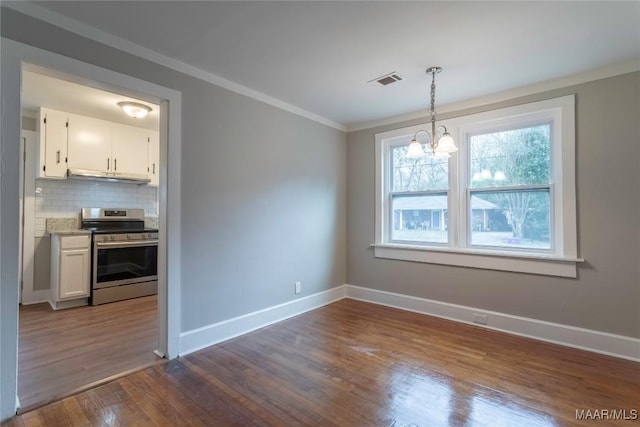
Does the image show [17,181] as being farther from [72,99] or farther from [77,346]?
[72,99]

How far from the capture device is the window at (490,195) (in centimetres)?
296

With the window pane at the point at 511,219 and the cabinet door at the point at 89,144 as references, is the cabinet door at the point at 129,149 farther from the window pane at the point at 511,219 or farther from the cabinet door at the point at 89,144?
the window pane at the point at 511,219

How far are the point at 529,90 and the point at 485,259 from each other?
1.77 m

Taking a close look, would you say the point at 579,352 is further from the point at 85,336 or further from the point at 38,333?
the point at 38,333

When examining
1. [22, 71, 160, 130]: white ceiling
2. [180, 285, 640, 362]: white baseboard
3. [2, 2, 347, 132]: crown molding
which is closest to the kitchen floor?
[180, 285, 640, 362]: white baseboard

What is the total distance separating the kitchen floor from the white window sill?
286 cm

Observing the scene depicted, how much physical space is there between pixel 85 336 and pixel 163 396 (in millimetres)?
1589

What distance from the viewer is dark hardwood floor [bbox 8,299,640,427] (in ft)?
6.05

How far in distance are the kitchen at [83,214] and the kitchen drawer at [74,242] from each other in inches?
0.4

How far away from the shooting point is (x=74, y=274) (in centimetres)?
387

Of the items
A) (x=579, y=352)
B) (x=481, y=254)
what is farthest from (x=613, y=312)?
(x=481, y=254)

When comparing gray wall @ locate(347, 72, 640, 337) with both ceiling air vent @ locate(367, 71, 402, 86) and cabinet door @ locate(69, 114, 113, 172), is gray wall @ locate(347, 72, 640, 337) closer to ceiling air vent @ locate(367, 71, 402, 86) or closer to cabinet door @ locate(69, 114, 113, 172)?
ceiling air vent @ locate(367, 71, 402, 86)

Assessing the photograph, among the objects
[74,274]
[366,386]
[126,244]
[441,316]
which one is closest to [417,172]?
[441,316]

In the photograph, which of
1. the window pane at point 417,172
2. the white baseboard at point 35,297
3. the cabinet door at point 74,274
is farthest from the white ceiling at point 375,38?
the white baseboard at point 35,297
